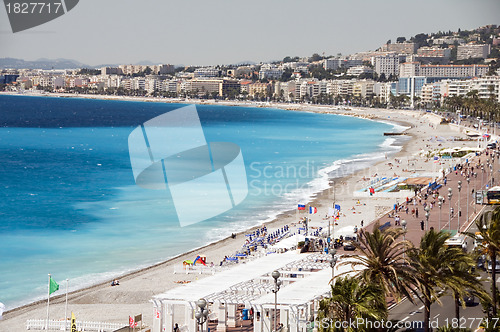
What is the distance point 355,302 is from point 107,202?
35.8m

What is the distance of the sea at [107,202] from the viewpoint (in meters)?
33.8

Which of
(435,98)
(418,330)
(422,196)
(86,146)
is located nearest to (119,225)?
(422,196)

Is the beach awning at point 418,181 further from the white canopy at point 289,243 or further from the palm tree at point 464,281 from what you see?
the palm tree at point 464,281

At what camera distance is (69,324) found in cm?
2361

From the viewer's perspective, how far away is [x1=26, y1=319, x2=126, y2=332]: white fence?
22.8 m

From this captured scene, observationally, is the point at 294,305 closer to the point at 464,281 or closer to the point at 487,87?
the point at 464,281

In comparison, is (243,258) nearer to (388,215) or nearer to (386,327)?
(388,215)

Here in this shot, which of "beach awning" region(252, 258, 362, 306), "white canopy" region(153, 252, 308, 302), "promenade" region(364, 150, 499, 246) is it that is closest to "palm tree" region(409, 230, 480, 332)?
"beach awning" region(252, 258, 362, 306)

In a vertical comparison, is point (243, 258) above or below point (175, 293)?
below

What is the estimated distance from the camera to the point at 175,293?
21516 millimetres

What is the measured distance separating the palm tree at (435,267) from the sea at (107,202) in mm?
15825

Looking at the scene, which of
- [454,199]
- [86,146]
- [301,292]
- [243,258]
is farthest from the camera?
[86,146]

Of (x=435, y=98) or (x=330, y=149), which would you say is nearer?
(x=330, y=149)

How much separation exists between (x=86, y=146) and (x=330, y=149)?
30.4 m
